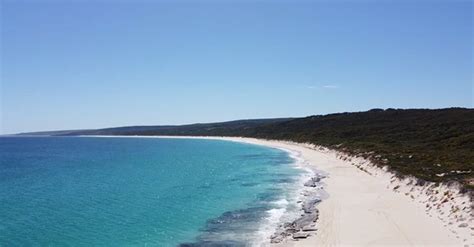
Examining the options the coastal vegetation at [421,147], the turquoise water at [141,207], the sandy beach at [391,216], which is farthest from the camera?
the coastal vegetation at [421,147]

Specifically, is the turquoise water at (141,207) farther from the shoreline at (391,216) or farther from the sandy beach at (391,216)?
the sandy beach at (391,216)

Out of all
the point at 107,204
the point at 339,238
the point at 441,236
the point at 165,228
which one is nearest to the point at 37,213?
the point at 107,204

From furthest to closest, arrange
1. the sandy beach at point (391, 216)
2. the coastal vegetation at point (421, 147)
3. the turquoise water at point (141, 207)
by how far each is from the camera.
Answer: the coastal vegetation at point (421, 147), the turquoise water at point (141, 207), the sandy beach at point (391, 216)

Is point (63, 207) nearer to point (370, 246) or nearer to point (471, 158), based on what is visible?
point (370, 246)

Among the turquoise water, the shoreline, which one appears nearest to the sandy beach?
the shoreline

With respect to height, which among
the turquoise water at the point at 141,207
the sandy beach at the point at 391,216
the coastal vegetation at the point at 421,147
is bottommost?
the turquoise water at the point at 141,207

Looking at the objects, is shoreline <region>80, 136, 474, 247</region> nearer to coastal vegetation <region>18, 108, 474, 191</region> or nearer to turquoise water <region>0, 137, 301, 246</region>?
coastal vegetation <region>18, 108, 474, 191</region>

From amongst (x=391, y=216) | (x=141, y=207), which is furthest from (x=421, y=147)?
(x=141, y=207)

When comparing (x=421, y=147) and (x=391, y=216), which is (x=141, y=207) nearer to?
(x=391, y=216)

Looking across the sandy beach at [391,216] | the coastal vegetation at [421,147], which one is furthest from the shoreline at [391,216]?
the coastal vegetation at [421,147]
